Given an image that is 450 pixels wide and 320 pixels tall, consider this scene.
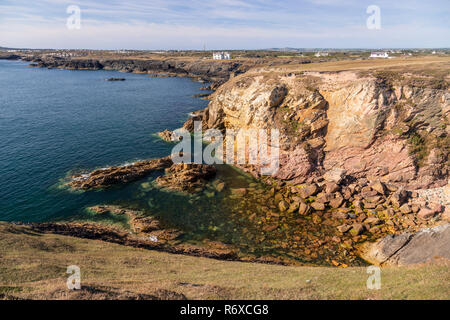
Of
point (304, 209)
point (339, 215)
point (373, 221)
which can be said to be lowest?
point (373, 221)

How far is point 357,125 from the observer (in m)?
30.0

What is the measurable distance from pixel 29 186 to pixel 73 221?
416 inches

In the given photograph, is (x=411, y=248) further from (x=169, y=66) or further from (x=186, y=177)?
(x=169, y=66)

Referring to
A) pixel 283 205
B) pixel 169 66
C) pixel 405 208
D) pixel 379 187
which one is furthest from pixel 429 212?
pixel 169 66

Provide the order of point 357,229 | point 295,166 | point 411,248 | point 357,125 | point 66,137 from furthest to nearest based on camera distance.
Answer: point 66,137 < point 295,166 < point 357,125 < point 357,229 < point 411,248

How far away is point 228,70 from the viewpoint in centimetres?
13438

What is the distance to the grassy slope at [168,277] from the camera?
10227mm

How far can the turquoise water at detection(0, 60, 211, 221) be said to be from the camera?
26.8 meters

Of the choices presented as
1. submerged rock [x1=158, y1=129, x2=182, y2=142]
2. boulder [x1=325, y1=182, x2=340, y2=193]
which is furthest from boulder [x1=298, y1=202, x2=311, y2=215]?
submerged rock [x1=158, y1=129, x2=182, y2=142]

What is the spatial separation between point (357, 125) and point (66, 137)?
51.3 metres

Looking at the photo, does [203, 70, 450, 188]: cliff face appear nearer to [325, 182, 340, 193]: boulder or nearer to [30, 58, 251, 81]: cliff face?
[325, 182, 340, 193]: boulder

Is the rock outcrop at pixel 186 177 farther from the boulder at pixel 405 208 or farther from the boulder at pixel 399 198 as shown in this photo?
the boulder at pixel 405 208

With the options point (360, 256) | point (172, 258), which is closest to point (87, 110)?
point (172, 258)
